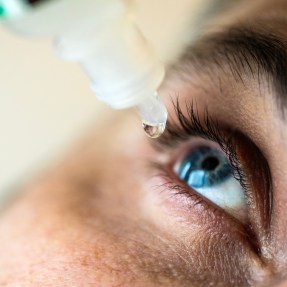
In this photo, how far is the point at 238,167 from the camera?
58cm

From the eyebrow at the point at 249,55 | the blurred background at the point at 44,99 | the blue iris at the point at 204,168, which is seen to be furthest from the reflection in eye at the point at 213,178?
the blurred background at the point at 44,99

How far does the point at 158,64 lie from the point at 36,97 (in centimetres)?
77

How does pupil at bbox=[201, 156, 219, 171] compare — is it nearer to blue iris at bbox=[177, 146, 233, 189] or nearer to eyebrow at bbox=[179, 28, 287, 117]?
blue iris at bbox=[177, 146, 233, 189]

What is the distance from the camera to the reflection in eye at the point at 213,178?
610mm

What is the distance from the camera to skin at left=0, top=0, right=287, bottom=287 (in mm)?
522

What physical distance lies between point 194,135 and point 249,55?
146 mm

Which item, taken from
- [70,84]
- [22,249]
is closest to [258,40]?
[22,249]

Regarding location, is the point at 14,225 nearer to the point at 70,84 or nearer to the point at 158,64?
the point at 158,64

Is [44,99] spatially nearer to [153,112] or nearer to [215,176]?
[215,176]

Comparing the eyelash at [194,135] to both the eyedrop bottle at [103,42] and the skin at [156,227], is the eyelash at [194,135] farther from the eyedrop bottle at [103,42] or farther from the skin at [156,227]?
the eyedrop bottle at [103,42]

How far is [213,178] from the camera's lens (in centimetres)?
66

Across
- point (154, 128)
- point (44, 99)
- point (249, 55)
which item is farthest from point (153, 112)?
point (44, 99)

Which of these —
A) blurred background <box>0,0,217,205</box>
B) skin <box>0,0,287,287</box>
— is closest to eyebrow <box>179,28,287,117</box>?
skin <box>0,0,287,287</box>

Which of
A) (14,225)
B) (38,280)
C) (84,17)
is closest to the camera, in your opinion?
(84,17)
